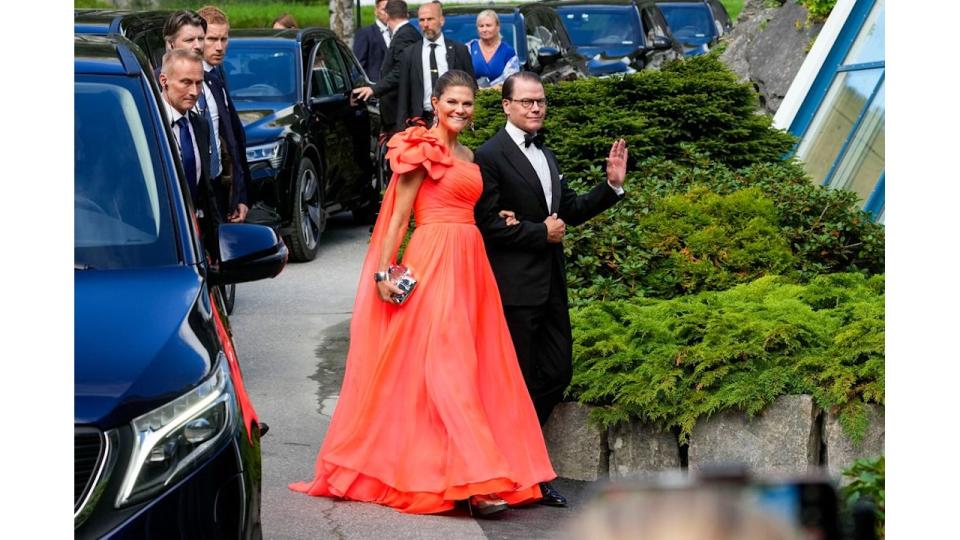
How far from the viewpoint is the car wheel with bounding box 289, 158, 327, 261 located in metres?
12.6

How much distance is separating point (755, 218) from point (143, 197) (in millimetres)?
5275

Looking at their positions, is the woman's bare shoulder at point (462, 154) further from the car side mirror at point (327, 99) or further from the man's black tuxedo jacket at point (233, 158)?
the car side mirror at point (327, 99)

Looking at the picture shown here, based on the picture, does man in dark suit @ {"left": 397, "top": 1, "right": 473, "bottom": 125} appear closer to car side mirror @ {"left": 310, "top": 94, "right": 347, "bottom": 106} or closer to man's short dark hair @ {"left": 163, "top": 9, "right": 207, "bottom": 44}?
car side mirror @ {"left": 310, "top": 94, "right": 347, "bottom": 106}

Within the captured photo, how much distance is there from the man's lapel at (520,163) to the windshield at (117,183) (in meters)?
2.02

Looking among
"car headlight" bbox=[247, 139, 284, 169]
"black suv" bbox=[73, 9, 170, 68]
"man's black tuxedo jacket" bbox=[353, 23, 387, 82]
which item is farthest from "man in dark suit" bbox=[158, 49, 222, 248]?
"man's black tuxedo jacket" bbox=[353, 23, 387, 82]

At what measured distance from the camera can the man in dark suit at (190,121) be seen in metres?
7.30

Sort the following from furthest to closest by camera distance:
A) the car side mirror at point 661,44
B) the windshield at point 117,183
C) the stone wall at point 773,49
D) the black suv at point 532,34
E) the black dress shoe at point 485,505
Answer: the car side mirror at point 661,44, the black suv at point 532,34, the stone wall at point 773,49, the black dress shoe at point 485,505, the windshield at point 117,183

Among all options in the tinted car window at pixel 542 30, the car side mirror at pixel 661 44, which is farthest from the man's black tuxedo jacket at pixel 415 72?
the car side mirror at pixel 661 44

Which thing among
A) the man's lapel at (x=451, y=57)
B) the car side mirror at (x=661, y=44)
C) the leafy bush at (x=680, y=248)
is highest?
the car side mirror at (x=661, y=44)

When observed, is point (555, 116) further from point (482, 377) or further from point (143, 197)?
point (143, 197)

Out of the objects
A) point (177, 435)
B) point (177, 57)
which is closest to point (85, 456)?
point (177, 435)

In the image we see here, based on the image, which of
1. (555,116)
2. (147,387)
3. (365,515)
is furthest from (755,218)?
(147,387)

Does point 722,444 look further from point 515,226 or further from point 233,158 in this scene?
point 233,158
